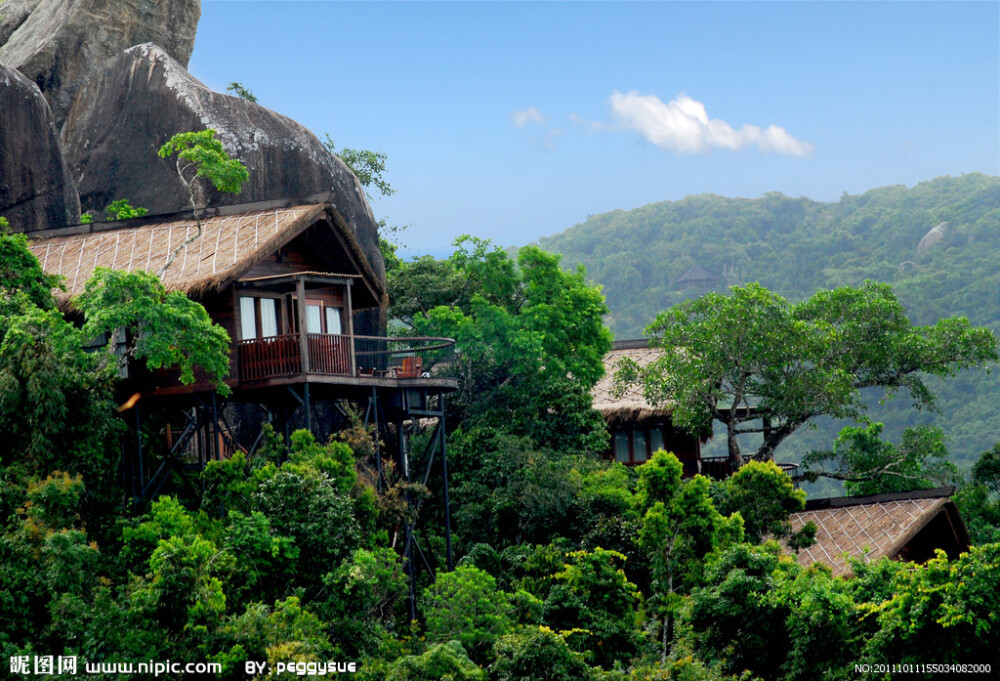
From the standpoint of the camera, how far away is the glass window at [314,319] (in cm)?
2486

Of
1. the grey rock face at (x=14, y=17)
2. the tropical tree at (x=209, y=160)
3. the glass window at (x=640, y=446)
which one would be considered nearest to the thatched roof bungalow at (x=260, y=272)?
the tropical tree at (x=209, y=160)

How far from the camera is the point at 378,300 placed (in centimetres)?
2708

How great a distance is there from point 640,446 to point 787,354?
5198 millimetres

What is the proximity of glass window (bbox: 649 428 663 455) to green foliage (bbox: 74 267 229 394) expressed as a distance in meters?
15.5

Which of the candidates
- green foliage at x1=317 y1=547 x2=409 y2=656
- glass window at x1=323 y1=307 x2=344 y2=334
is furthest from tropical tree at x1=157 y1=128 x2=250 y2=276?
green foliage at x1=317 y1=547 x2=409 y2=656

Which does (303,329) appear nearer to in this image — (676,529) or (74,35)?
(676,529)

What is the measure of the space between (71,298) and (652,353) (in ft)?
57.8

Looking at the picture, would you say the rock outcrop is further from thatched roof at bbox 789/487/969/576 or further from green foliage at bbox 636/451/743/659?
green foliage at bbox 636/451/743/659

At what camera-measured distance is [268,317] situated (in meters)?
23.7

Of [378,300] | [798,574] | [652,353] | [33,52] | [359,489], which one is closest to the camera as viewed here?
[798,574]

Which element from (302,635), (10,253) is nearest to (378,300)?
(10,253)

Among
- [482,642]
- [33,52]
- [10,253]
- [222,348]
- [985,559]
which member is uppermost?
[33,52]

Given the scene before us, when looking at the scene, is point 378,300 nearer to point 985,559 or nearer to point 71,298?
point 71,298

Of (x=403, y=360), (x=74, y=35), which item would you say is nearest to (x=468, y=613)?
(x=403, y=360)
